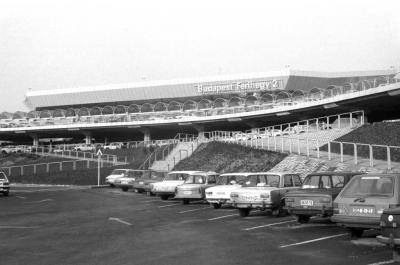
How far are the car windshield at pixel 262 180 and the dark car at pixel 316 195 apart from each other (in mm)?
2213

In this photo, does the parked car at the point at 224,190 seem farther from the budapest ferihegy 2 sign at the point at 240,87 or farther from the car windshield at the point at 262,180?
the budapest ferihegy 2 sign at the point at 240,87

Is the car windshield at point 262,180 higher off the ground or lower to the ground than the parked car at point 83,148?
lower

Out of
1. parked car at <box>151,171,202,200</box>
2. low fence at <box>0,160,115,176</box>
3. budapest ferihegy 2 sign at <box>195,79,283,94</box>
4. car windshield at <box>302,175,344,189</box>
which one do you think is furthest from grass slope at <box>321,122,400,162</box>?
budapest ferihegy 2 sign at <box>195,79,283,94</box>

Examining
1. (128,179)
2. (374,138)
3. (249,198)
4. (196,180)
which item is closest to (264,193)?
(249,198)

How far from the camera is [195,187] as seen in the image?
22531 millimetres

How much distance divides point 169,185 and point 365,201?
15.0m

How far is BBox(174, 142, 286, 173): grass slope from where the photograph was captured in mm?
34156

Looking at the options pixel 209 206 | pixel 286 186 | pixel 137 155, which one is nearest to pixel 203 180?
pixel 209 206

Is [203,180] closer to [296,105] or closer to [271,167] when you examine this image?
[271,167]

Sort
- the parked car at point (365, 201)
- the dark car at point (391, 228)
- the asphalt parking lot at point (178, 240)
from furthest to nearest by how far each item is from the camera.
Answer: the parked car at point (365, 201), the asphalt parking lot at point (178, 240), the dark car at point (391, 228)

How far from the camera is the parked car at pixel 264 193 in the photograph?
1673 cm

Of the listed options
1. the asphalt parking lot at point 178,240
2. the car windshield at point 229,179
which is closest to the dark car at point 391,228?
the asphalt parking lot at point 178,240

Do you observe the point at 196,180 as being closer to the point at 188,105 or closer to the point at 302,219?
the point at 302,219

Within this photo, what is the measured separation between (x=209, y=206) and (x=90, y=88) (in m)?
83.4
